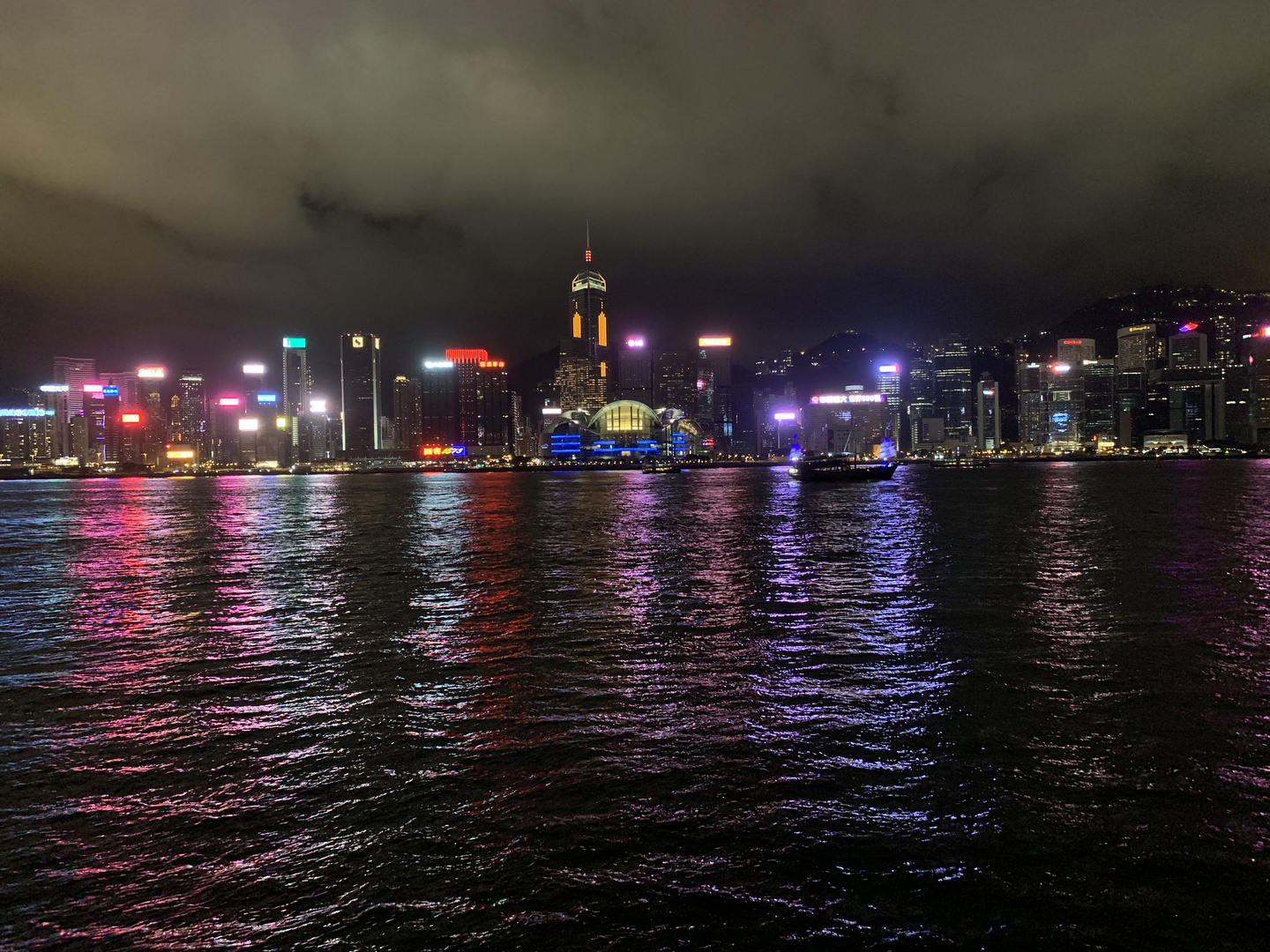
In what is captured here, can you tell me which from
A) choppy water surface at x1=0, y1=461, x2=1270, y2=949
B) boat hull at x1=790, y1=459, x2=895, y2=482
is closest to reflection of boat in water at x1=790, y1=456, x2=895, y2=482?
boat hull at x1=790, y1=459, x2=895, y2=482

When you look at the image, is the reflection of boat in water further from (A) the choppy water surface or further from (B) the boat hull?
(A) the choppy water surface

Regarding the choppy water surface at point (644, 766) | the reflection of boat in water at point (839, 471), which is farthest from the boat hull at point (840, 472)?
the choppy water surface at point (644, 766)

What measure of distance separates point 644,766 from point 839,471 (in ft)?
475

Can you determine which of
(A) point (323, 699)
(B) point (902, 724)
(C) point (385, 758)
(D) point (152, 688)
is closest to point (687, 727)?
(B) point (902, 724)

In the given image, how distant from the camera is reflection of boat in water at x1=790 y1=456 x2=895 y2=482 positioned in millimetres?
146000

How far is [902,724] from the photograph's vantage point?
12.4 meters

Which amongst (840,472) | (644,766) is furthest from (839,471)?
(644,766)

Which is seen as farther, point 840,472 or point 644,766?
point 840,472

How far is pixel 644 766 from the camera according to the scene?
35.0 feet

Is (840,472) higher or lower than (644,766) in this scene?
lower

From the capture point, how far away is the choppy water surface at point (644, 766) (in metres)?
7.18

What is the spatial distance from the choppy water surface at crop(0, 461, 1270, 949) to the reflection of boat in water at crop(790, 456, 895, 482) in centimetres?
11918

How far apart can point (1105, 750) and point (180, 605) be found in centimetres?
2795

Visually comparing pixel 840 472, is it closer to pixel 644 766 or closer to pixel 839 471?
pixel 839 471
